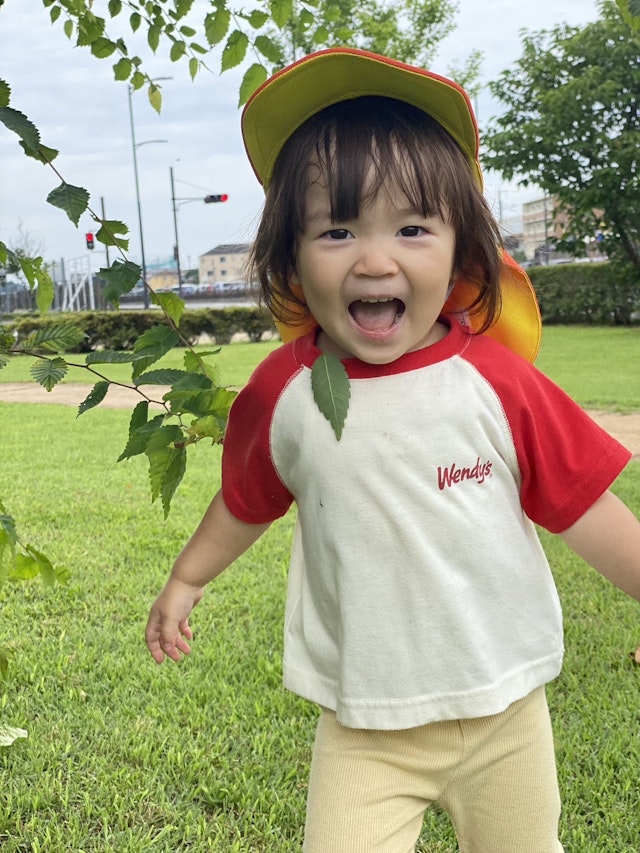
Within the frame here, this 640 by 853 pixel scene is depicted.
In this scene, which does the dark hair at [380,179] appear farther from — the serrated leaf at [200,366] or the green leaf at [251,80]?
the green leaf at [251,80]

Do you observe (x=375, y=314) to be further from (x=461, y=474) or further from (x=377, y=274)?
(x=461, y=474)

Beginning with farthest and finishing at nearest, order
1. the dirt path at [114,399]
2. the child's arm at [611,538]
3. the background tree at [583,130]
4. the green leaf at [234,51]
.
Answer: the background tree at [583,130]
the dirt path at [114,399]
the green leaf at [234,51]
the child's arm at [611,538]

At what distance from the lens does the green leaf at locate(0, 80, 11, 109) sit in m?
1.40

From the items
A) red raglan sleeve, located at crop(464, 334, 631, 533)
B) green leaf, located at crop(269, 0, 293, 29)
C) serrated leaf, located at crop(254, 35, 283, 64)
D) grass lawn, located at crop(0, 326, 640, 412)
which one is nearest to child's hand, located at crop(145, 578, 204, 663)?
red raglan sleeve, located at crop(464, 334, 631, 533)

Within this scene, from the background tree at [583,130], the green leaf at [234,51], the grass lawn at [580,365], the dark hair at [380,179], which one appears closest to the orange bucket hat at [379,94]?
the dark hair at [380,179]

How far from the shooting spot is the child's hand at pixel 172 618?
64.2 inches

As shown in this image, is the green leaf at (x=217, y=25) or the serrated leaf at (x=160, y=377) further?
the green leaf at (x=217, y=25)

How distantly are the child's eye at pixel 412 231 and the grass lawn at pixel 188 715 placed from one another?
53.1 inches

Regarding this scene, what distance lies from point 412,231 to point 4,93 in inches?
25.6

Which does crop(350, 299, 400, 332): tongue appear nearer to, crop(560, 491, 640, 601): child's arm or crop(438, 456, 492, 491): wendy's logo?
crop(438, 456, 492, 491): wendy's logo

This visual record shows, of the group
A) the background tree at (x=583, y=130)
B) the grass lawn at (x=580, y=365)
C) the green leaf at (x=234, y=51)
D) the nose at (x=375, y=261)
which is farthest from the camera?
the background tree at (x=583, y=130)

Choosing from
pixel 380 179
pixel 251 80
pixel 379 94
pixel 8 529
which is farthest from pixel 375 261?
pixel 251 80

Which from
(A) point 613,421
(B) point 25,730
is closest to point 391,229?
(B) point 25,730

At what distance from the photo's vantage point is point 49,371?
1.51 meters
